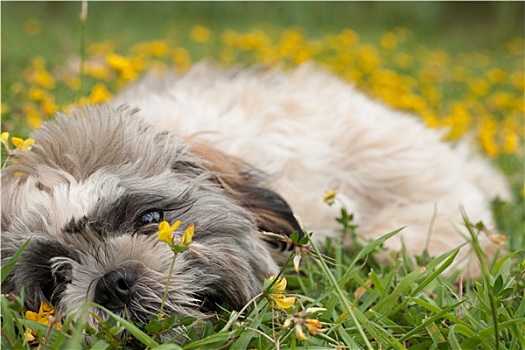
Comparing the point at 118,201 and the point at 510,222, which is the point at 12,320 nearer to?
the point at 118,201

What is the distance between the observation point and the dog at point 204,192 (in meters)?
1.98

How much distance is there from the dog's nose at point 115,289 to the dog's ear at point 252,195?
25.3 inches

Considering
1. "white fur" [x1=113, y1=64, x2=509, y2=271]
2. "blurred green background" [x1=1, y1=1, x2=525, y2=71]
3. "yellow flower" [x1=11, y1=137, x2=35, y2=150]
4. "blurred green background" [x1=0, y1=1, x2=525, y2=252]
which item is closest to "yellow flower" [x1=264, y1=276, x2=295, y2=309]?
"yellow flower" [x1=11, y1=137, x2=35, y2=150]

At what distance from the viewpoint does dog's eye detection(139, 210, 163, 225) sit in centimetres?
210

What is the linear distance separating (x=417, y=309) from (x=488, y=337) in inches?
15.1

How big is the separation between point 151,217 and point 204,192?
0.22 m

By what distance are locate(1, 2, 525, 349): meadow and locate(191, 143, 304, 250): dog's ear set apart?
145 mm

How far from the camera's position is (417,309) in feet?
7.36

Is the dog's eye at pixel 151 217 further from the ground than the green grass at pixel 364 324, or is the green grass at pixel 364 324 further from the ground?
the dog's eye at pixel 151 217

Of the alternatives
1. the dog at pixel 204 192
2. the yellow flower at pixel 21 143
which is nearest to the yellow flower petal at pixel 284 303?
the dog at pixel 204 192

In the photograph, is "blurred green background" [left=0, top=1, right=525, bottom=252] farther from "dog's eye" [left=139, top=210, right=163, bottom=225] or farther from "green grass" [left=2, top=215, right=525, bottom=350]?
"dog's eye" [left=139, top=210, right=163, bottom=225]

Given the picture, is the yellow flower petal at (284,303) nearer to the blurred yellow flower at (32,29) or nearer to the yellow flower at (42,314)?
the yellow flower at (42,314)

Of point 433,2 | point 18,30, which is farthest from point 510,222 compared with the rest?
point 433,2

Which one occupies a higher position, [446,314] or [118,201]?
[118,201]
